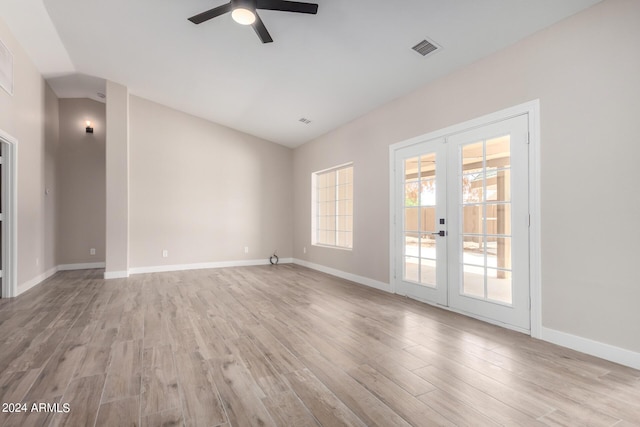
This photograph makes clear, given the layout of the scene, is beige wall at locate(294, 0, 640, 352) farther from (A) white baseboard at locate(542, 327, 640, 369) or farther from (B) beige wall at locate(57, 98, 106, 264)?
(B) beige wall at locate(57, 98, 106, 264)

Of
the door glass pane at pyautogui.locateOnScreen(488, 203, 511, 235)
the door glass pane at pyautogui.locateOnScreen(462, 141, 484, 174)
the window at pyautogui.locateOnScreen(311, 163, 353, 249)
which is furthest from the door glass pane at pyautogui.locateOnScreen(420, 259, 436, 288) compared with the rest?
the window at pyautogui.locateOnScreen(311, 163, 353, 249)

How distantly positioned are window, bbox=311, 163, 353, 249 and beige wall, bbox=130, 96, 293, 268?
105 centimetres

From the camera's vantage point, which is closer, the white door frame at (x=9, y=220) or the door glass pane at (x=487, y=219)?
the door glass pane at (x=487, y=219)

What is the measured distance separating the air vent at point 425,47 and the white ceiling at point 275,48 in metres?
0.06

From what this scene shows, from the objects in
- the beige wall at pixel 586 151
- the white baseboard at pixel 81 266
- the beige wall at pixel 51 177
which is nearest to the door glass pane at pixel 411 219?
the beige wall at pixel 586 151

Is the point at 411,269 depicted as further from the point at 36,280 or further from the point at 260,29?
the point at 36,280

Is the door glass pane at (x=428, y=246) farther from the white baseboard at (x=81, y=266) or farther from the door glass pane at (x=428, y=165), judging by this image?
the white baseboard at (x=81, y=266)

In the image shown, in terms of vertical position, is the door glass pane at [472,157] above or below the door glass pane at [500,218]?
above

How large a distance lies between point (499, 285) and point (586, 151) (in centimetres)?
149

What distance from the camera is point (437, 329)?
10.4 ft

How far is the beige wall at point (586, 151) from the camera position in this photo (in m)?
2.40

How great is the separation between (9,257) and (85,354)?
3.05m

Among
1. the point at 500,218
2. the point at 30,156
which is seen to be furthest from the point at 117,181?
the point at 500,218

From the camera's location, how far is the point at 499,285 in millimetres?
3314
